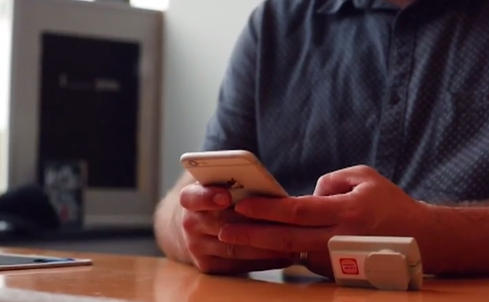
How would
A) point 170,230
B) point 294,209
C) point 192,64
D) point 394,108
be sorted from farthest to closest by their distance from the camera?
point 192,64
point 394,108
point 170,230
point 294,209

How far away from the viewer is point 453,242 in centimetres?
99

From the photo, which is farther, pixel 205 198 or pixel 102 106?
pixel 102 106

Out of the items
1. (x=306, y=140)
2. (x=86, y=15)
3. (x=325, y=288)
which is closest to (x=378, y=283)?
(x=325, y=288)

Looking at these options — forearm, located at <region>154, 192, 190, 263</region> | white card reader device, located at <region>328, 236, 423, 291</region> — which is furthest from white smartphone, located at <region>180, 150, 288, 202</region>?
forearm, located at <region>154, 192, 190, 263</region>

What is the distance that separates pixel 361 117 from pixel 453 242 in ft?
1.54

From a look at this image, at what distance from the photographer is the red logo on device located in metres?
0.81

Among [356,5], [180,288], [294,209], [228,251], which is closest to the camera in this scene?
[180,288]

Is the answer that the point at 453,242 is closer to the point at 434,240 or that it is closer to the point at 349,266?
the point at 434,240

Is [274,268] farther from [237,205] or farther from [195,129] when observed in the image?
[195,129]

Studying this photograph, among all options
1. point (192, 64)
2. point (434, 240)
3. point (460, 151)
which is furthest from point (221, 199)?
point (192, 64)

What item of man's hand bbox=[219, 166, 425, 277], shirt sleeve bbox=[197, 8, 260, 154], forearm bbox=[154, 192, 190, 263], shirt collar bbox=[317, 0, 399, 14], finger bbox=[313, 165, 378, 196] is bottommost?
forearm bbox=[154, 192, 190, 263]

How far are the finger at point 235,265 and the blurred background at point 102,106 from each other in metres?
1.27

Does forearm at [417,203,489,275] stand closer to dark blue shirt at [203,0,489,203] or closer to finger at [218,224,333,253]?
finger at [218,224,333,253]

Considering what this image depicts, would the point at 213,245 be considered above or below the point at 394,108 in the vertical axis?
below
